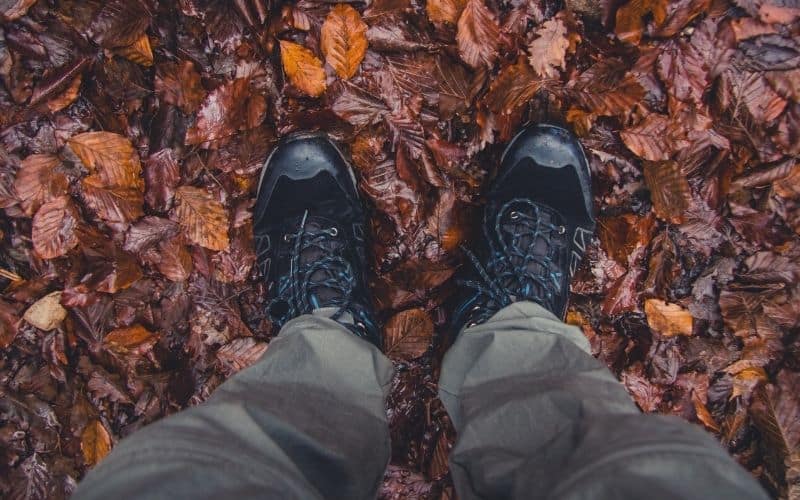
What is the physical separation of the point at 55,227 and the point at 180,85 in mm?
518

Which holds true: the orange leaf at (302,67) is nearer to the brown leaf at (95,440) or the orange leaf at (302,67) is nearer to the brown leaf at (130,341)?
the brown leaf at (130,341)

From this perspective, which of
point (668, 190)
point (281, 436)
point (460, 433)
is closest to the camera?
point (281, 436)

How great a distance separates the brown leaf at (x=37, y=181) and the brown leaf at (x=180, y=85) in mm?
349

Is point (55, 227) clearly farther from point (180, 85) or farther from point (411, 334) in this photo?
point (411, 334)

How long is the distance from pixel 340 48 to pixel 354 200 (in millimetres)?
425

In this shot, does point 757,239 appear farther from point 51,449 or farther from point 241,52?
point 51,449

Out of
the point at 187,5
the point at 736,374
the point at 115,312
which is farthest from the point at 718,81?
the point at 115,312

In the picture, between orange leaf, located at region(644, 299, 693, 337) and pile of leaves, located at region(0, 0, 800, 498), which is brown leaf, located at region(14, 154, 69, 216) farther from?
orange leaf, located at region(644, 299, 693, 337)

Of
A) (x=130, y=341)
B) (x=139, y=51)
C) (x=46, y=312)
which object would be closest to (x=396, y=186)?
(x=139, y=51)

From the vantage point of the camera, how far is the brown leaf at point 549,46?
1.28 m

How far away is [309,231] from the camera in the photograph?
1.50 m

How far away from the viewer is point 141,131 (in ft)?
4.45

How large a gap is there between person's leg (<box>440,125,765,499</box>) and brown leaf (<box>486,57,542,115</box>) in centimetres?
11

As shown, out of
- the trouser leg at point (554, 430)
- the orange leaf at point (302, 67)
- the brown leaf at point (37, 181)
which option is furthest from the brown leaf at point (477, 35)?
the brown leaf at point (37, 181)
